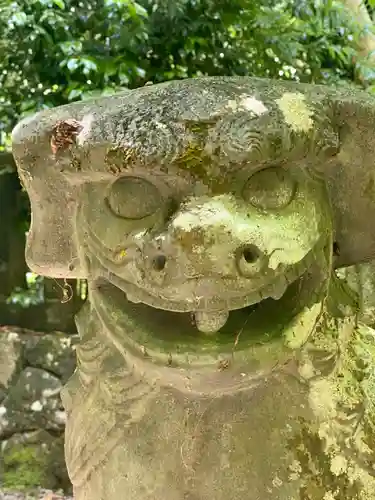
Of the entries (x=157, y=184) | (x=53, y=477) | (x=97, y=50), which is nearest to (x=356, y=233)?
(x=157, y=184)

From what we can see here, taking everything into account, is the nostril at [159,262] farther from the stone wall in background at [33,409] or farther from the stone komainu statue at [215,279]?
the stone wall in background at [33,409]

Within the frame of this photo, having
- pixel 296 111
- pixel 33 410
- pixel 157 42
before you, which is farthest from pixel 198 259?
pixel 33 410

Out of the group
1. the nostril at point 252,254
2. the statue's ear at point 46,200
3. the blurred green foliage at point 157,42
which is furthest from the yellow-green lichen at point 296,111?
the blurred green foliage at point 157,42

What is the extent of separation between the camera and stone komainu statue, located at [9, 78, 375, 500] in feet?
1.91

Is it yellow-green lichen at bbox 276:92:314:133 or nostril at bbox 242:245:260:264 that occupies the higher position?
yellow-green lichen at bbox 276:92:314:133

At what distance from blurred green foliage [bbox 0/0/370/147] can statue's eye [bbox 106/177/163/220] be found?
106cm

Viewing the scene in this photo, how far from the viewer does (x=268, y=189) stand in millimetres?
613

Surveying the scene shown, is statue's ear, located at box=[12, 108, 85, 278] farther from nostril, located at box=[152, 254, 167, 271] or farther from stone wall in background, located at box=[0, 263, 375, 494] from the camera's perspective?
stone wall in background, located at box=[0, 263, 375, 494]

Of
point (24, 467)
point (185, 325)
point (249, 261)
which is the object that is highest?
point (249, 261)

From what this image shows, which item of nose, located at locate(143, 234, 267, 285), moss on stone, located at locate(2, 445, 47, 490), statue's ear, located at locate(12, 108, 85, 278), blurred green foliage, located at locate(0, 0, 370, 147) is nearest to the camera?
nose, located at locate(143, 234, 267, 285)

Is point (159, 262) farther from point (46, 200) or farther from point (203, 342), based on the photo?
point (46, 200)

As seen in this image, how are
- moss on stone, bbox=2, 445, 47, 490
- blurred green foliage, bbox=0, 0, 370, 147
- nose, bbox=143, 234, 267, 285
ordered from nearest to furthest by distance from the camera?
1. nose, bbox=143, 234, 267, 285
2. blurred green foliage, bbox=0, 0, 370, 147
3. moss on stone, bbox=2, 445, 47, 490

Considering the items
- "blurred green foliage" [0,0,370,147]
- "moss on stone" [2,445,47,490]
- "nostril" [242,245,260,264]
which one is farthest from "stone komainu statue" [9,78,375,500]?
"moss on stone" [2,445,47,490]

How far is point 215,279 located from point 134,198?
12 centimetres
